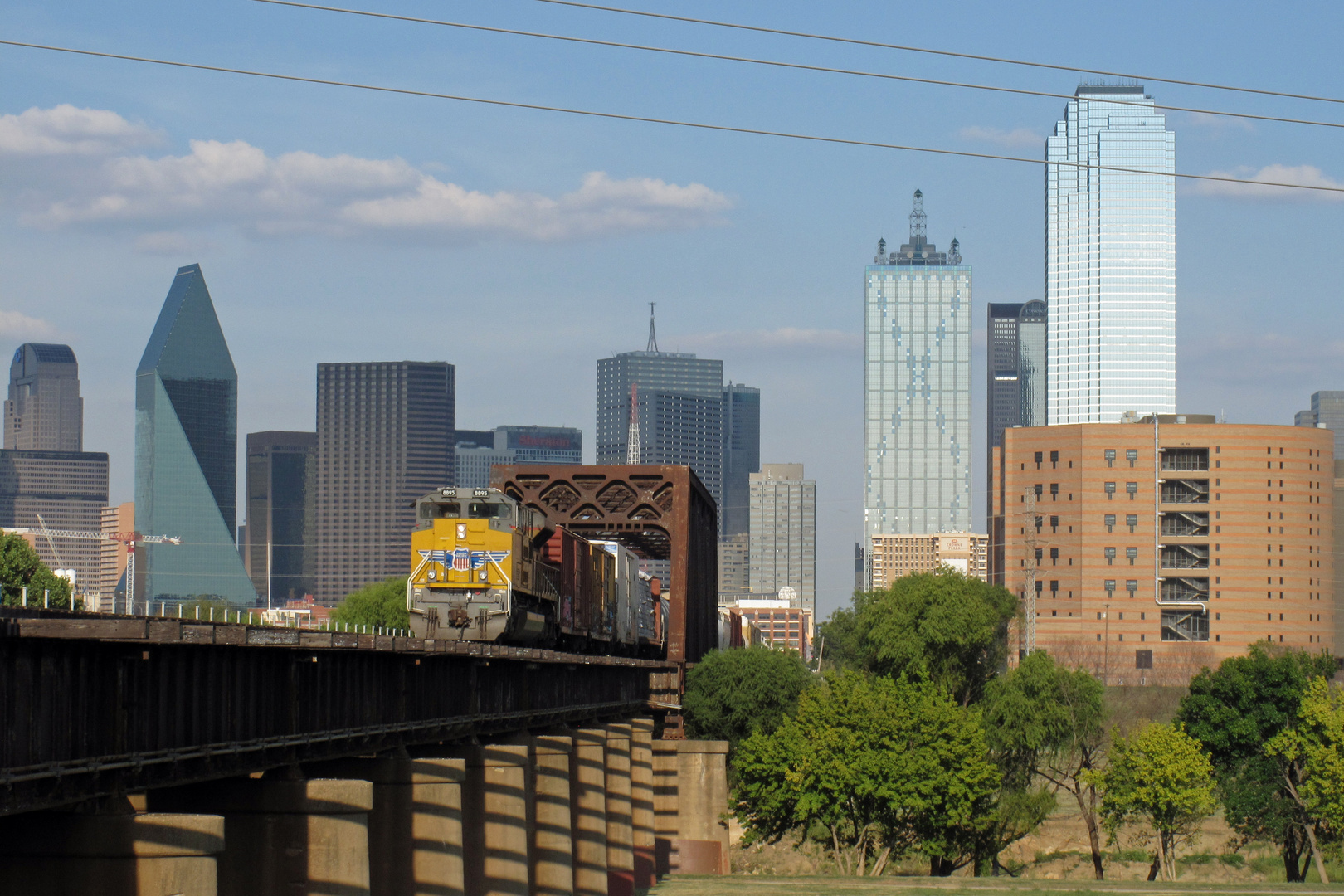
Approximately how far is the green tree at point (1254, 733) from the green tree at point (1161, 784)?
3431 mm

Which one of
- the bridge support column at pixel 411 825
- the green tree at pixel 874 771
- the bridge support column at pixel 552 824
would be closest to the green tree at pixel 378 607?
the green tree at pixel 874 771

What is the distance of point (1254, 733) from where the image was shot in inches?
3711

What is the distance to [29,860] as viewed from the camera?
950 inches

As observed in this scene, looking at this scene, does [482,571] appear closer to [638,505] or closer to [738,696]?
[738,696]

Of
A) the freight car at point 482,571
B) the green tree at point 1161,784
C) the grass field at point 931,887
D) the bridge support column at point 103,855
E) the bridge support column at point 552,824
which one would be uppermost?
the freight car at point 482,571

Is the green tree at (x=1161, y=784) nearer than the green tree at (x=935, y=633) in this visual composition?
Yes

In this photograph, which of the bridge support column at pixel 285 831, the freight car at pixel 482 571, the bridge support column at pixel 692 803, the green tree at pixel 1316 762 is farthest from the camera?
the bridge support column at pixel 692 803

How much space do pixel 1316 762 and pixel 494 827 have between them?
177ft

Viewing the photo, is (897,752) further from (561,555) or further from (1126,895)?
(561,555)

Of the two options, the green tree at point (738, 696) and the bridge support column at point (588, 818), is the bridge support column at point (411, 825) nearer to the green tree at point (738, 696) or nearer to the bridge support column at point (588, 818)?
the bridge support column at point (588, 818)

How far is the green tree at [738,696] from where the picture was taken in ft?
286

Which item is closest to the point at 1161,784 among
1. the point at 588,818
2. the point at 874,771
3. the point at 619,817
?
the point at 874,771

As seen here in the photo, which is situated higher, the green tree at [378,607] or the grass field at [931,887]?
the green tree at [378,607]

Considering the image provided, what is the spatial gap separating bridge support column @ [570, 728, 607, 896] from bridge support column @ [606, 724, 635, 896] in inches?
129
